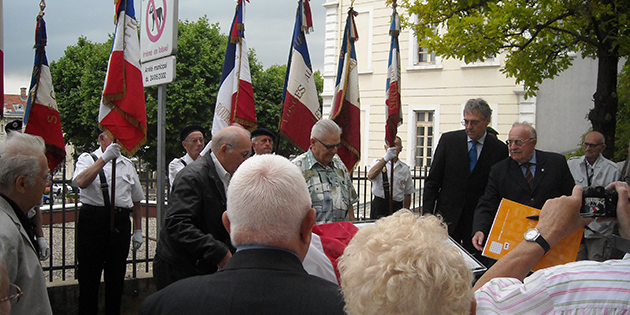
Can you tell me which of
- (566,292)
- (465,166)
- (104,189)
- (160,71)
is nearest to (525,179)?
(465,166)

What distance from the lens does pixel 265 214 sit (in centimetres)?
166

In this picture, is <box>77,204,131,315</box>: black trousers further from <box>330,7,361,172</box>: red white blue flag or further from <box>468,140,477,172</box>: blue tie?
<box>468,140,477,172</box>: blue tie

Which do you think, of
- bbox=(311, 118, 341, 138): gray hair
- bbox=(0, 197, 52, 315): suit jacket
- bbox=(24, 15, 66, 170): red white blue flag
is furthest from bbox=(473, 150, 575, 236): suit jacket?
bbox=(24, 15, 66, 170): red white blue flag

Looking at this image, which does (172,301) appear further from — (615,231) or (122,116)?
(615,231)

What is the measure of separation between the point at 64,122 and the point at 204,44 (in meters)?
9.21

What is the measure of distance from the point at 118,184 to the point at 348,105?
113 inches

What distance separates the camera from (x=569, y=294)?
4.68 feet

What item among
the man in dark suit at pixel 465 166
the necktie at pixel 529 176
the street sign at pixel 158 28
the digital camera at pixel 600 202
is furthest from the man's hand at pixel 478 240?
the street sign at pixel 158 28

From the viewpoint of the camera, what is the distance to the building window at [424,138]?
20.2 meters

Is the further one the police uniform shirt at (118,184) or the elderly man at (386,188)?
the elderly man at (386,188)

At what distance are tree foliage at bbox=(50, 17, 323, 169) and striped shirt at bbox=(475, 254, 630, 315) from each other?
2309cm

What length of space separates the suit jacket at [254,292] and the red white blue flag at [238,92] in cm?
401

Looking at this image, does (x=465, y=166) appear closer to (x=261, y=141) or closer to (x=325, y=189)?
(x=325, y=189)

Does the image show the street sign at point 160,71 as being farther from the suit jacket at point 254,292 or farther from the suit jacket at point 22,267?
the suit jacket at point 254,292
